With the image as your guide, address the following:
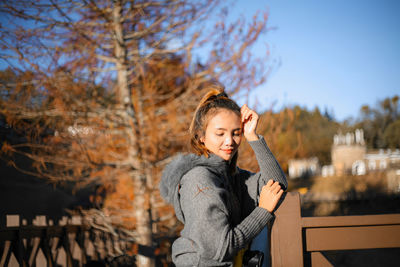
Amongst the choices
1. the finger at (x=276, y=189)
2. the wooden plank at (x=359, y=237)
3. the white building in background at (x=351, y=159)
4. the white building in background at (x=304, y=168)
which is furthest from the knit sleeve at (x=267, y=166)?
the white building in background at (x=304, y=168)

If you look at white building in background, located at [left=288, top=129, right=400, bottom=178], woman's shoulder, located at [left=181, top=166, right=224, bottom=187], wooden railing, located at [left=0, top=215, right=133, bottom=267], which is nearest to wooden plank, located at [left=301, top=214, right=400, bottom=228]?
woman's shoulder, located at [left=181, top=166, right=224, bottom=187]

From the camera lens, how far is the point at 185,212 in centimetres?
125

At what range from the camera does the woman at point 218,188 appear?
3.73 feet

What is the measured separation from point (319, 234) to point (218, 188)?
1.61 feet

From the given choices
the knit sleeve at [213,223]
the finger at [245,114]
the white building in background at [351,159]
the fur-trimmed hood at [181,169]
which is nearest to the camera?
the knit sleeve at [213,223]

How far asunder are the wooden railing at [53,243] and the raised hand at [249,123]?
6.70 ft

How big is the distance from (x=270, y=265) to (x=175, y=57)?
13.5ft

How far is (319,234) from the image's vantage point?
1.32 m

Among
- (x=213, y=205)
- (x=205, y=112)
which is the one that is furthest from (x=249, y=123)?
(x=213, y=205)

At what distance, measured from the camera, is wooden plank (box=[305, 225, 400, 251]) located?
127 cm

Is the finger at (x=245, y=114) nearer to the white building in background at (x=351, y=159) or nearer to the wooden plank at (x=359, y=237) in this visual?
the wooden plank at (x=359, y=237)

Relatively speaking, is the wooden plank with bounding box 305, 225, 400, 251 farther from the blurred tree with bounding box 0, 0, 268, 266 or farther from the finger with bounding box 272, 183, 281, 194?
the blurred tree with bounding box 0, 0, 268, 266

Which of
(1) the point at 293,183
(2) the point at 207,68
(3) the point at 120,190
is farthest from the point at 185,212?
(1) the point at 293,183

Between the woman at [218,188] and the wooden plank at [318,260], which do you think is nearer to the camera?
the woman at [218,188]
